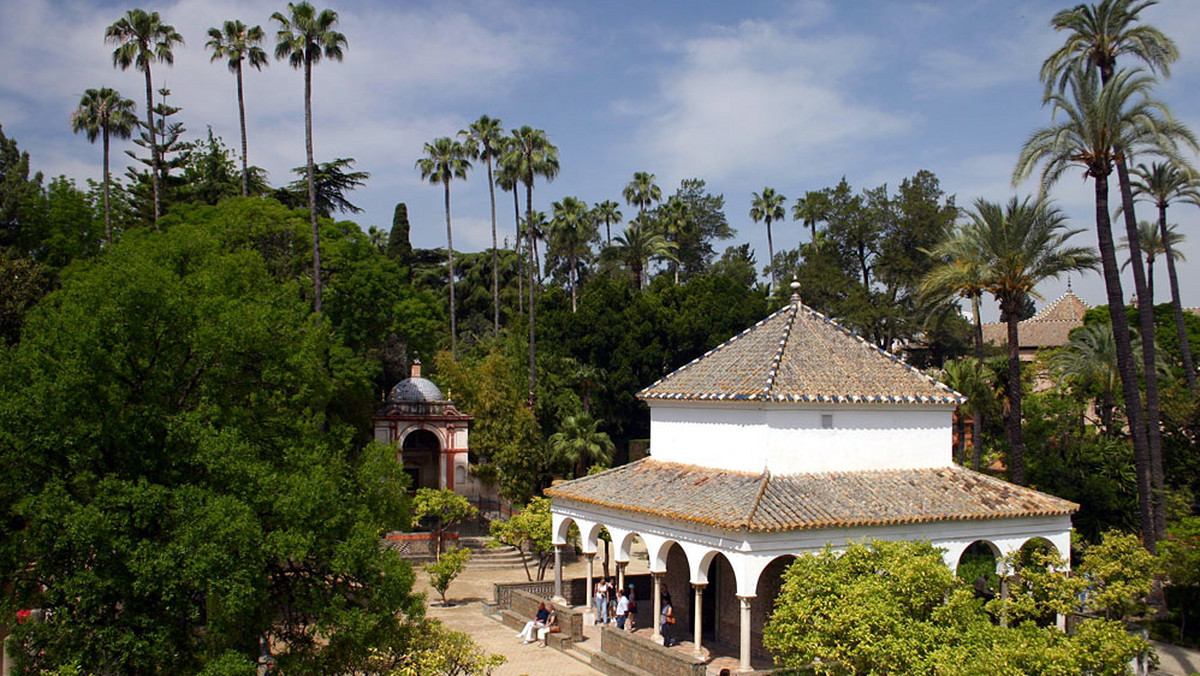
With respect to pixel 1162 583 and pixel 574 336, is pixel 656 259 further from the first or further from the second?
pixel 1162 583

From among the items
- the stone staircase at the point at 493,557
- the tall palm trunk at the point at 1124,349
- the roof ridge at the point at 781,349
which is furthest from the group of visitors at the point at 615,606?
the tall palm trunk at the point at 1124,349

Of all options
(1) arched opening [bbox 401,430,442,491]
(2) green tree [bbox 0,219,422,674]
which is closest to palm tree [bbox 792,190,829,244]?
(1) arched opening [bbox 401,430,442,491]

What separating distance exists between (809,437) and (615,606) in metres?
6.88

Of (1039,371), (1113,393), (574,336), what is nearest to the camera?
(1113,393)

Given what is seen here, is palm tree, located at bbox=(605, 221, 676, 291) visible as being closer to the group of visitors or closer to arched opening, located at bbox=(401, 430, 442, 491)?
arched opening, located at bbox=(401, 430, 442, 491)

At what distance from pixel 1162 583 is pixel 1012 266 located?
950 cm

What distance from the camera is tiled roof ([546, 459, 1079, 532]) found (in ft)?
66.5

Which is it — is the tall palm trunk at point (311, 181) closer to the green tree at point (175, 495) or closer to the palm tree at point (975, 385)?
the green tree at point (175, 495)

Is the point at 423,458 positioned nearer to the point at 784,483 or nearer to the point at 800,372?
the point at 800,372

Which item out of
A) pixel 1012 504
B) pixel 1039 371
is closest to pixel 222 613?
pixel 1012 504

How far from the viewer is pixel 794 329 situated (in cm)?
2511

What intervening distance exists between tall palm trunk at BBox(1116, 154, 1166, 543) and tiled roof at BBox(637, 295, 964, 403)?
6.57m

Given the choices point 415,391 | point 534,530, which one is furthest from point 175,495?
point 415,391

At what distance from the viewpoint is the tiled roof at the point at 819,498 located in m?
20.3
